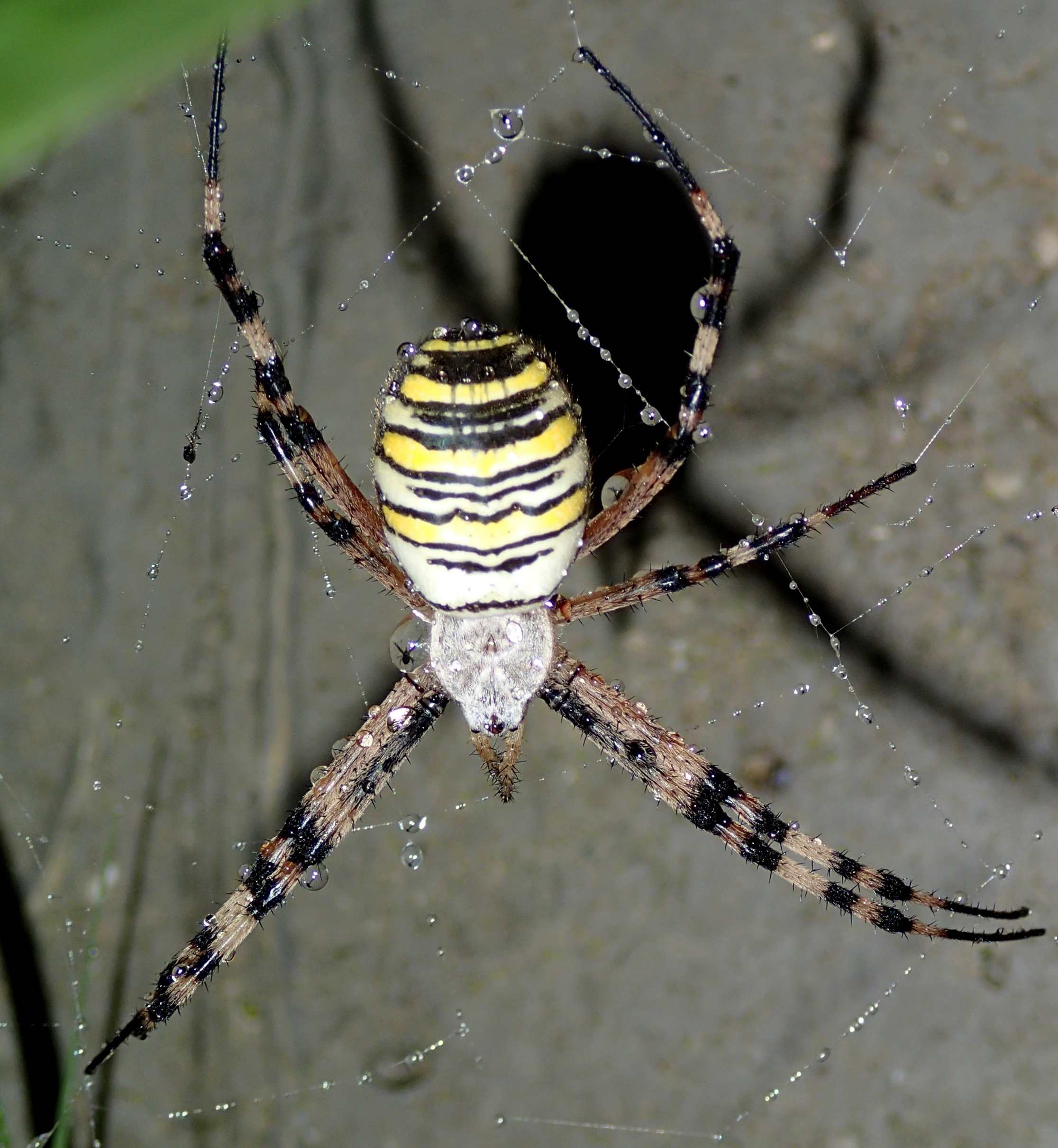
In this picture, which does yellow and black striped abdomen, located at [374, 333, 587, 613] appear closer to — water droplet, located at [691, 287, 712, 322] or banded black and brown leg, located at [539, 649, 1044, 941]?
water droplet, located at [691, 287, 712, 322]

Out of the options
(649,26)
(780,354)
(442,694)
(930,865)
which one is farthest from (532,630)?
(649,26)

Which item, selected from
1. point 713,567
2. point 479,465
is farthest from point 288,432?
point 713,567

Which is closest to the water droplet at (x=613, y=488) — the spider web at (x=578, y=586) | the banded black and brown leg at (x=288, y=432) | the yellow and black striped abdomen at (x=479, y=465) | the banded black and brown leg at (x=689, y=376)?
the banded black and brown leg at (x=689, y=376)

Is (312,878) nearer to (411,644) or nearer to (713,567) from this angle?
(411,644)

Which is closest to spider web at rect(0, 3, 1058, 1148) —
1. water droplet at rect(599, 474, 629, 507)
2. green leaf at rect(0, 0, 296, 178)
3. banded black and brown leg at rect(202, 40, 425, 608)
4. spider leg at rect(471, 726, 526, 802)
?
water droplet at rect(599, 474, 629, 507)

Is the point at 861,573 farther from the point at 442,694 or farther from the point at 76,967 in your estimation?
the point at 76,967
